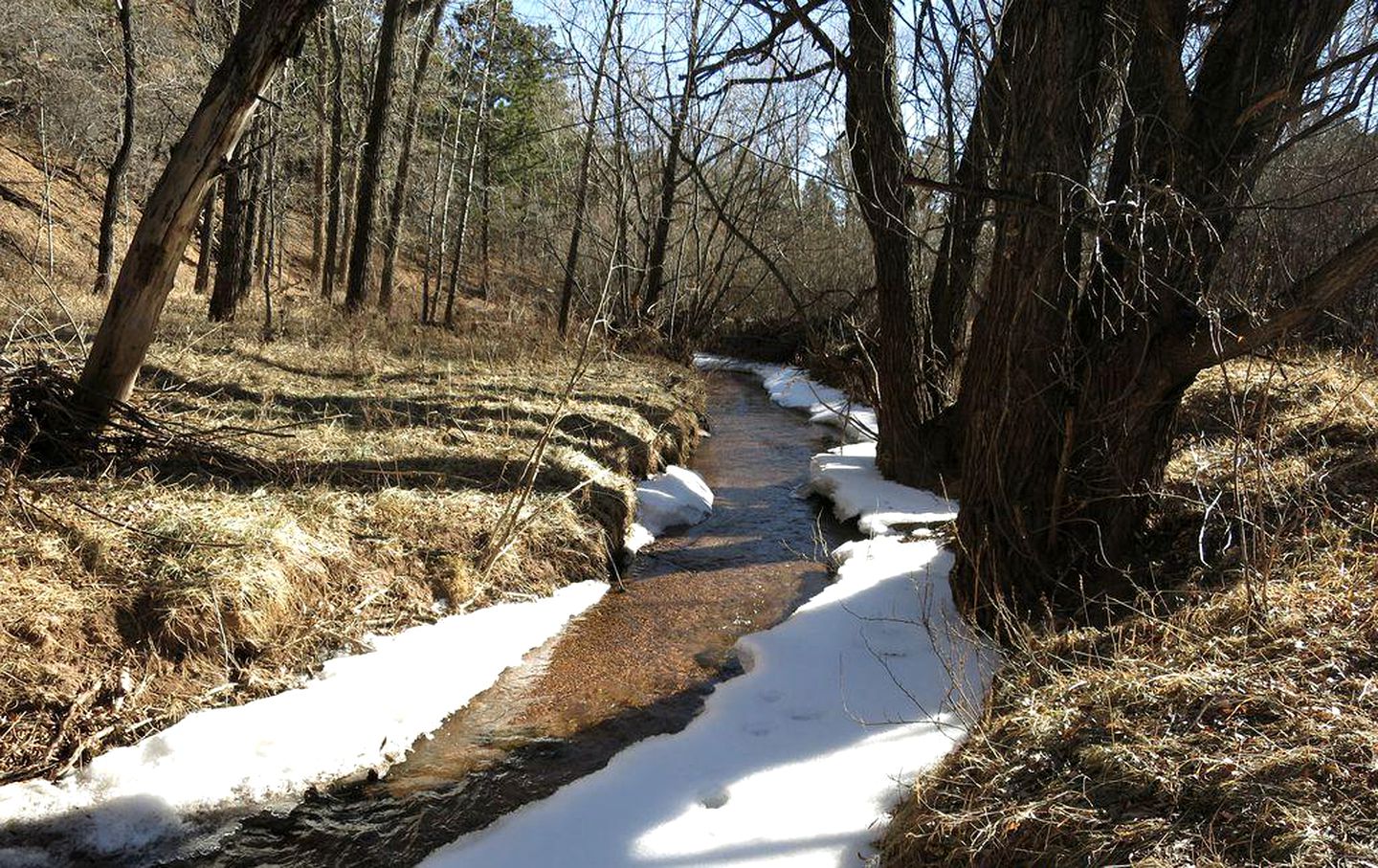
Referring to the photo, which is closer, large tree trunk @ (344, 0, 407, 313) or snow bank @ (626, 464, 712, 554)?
snow bank @ (626, 464, 712, 554)

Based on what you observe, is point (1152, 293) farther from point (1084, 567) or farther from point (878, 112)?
point (878, 112)

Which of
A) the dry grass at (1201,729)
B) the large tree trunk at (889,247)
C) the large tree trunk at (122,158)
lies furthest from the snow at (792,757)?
the large tree trunk at (122,158)

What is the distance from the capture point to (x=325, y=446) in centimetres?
670

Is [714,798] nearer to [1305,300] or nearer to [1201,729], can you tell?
[1201,729]

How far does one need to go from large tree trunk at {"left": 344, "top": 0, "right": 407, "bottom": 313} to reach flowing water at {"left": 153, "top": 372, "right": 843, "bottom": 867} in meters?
8.32

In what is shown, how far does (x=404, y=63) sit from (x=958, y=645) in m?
20.5

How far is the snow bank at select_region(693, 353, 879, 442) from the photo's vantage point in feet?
40.6

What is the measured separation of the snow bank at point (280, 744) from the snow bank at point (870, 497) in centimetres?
379

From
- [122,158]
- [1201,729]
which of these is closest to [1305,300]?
[1201,729]

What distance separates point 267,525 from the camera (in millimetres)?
5066

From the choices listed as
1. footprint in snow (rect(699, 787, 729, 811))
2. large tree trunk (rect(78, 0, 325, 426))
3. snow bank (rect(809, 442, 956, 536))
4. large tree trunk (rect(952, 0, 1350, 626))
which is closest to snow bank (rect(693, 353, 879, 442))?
snow bank (rect(809, 442, 956, 536))

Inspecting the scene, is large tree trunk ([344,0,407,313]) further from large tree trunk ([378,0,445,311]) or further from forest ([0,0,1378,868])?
forest ([0,0,1378,868])

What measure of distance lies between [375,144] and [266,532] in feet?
32.5

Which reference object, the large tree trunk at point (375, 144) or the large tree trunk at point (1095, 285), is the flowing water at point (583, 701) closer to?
the large tree trunk at point (1095, 285)
